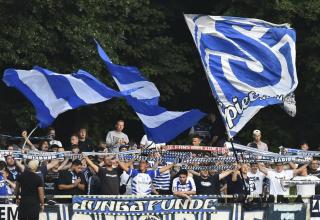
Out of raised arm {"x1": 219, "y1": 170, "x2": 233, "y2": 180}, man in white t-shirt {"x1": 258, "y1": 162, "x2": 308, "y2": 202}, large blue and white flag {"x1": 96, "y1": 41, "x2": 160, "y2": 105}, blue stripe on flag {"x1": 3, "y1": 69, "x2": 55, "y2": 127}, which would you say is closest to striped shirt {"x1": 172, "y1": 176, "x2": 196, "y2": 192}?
raised arm {"x1": 219, "y1": 170, "x2": 233, "y2": 180}

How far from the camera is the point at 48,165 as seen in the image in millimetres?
25938

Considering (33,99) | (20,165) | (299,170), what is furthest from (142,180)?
(299,170)

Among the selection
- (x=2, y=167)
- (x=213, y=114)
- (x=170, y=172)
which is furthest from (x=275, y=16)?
(x=2, y=167)

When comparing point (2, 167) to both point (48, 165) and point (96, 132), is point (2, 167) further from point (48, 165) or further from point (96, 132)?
point (96, 132)

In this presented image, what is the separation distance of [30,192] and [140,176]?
2.91m

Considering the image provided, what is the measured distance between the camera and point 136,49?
32.5 m

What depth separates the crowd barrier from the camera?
81.9ft

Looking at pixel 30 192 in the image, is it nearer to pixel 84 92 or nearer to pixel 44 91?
pixel 44 91

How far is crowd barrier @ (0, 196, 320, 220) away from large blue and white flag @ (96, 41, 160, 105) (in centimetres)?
198

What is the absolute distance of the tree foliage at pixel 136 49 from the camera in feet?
98.6

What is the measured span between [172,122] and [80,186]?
2.31 meters

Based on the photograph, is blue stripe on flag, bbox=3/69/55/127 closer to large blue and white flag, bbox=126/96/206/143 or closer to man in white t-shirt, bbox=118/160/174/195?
large blue and white flag, bbox=126/96/206/143

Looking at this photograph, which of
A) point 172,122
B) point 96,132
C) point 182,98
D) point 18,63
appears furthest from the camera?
point 182,98

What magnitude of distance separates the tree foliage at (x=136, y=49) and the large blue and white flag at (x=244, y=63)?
5901mm
